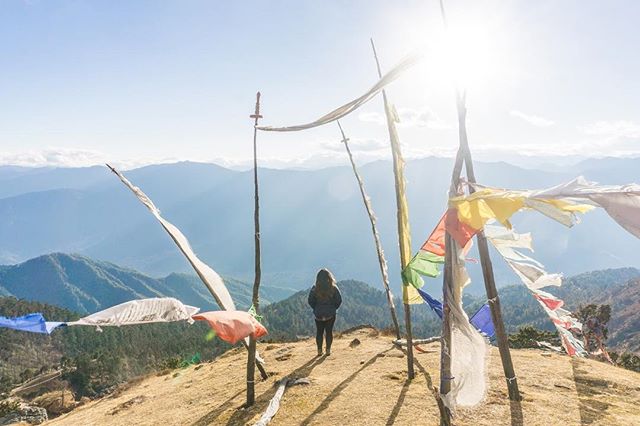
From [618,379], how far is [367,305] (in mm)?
179811

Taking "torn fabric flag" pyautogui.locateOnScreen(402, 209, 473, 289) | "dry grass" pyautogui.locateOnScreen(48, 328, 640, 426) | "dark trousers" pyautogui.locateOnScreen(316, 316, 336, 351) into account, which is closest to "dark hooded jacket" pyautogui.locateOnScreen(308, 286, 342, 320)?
"dark trousers" pyautogui.locateOnScreen(316, 316, 336, 351)

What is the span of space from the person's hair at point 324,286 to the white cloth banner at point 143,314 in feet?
16.1

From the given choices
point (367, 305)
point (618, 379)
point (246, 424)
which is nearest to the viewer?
point (246, 424)

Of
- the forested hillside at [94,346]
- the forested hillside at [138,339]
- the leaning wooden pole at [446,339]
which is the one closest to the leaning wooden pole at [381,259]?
the leaning wooden pole at [446,339]

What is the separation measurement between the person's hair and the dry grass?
1.98 metres

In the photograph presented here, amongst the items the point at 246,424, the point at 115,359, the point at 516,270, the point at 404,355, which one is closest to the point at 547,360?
the point at 404,355

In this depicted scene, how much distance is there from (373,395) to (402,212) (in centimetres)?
Result: 407

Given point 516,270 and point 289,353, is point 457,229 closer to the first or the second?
point 516,270

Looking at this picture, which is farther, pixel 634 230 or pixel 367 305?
pixel 367 305

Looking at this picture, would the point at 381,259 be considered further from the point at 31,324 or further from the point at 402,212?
the point at 31,324

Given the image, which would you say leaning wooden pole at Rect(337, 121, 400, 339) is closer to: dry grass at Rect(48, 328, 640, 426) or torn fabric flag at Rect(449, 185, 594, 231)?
dry grass at Rect(48, 328, 640, 426)

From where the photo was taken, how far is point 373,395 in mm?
9555

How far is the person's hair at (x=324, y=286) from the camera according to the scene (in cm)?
1239

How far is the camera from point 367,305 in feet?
613
